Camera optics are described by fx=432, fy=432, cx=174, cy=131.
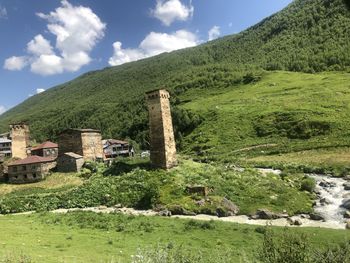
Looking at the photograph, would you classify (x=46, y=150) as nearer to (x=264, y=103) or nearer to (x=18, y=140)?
(x=18, y=140)

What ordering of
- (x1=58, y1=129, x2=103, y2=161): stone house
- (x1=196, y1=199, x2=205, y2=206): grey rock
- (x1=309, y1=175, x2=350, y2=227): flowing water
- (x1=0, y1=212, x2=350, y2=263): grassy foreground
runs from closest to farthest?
1. (x1=0, y1=212, x2=350, y2=263): grassy foreground
2. (x1=309, y1=175, x2=350, y2=227): flowing water
3. (x1=196, y1=199, x2=205, y2=206): grey rock
4. (x1=58, y1=129, x2=103, y2=161): stone house

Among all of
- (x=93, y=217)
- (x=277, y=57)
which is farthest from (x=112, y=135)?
(x=93, y=217)

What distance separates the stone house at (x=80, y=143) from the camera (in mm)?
63938

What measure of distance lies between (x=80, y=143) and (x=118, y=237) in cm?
3879

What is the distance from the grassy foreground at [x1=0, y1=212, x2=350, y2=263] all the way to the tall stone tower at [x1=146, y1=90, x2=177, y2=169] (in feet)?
40.5

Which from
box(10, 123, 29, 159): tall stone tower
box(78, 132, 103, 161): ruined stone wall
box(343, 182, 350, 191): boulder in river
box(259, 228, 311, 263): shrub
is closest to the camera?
box(259, 228, 311, 263): shrub

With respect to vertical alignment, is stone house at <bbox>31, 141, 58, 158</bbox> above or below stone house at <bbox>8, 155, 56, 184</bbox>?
above

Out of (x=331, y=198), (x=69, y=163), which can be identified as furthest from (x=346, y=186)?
(x=69, y=163)

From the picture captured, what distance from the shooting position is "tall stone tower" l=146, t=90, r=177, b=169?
44.7 meters

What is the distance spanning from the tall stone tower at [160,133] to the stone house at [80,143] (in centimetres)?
2042

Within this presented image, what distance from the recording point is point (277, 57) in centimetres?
18388

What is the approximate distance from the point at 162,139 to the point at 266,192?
482 inches

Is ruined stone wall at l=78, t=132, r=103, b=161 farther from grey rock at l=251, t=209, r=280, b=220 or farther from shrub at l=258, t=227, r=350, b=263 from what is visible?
shrub at l=258, t=227, r=350, b=263

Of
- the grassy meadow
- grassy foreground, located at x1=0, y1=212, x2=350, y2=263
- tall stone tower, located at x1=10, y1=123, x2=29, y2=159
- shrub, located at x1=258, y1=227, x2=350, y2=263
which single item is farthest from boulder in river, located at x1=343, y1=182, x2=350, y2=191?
tall stone tower, located at x1=10, y1=123, x2=29, y2=159
